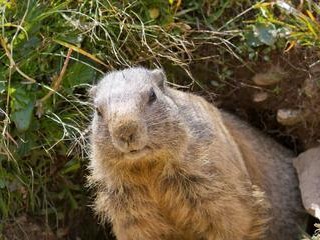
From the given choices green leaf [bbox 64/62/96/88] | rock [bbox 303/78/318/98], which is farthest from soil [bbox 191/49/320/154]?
green leaf [bbox 64/62/96/88]

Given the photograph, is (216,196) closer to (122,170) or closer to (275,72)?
(122,170)

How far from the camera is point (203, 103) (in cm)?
440

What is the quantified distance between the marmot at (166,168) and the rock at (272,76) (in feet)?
1.80

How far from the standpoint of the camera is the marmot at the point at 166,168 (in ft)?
11.8

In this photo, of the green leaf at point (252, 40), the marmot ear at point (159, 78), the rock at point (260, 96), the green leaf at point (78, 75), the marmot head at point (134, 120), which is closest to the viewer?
the marmot head at point (134, 120)

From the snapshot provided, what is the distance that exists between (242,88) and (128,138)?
183 cm

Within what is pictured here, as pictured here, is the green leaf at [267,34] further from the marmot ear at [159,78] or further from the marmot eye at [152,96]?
the marmot eye at [152,96]

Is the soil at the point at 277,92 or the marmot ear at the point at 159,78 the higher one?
the marmot ear at the point at 159,78

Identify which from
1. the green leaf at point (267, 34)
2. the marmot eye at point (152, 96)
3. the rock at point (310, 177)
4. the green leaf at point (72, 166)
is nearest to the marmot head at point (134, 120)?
the marmot eye at point (152, 96)

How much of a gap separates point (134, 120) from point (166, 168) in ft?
1.69

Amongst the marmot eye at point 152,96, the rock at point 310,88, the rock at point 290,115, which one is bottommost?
the rock at point 290,115

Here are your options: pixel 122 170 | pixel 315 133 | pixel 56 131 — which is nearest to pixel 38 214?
pixel 56 131

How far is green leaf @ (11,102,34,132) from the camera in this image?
166 inches

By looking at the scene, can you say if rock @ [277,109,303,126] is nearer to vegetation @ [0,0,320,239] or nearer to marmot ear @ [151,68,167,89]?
vegetation @ [0,0,320,239]
